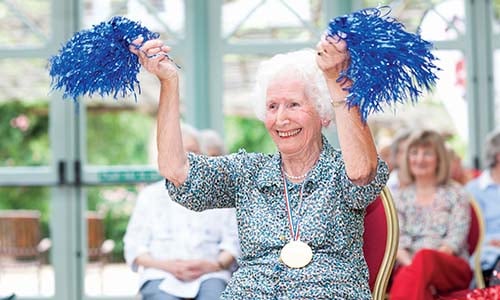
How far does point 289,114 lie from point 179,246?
162 centimetres

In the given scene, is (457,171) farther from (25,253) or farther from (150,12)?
(25,253)

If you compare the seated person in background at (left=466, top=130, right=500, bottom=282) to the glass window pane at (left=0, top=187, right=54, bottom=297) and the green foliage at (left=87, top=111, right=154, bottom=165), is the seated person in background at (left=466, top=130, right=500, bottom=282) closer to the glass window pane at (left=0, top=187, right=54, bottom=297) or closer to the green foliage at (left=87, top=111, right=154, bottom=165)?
the green foliage at (left=87, top=111, right=154, bottom=165)

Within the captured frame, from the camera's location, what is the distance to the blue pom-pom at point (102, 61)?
2.57 metres

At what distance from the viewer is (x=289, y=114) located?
2.70 m

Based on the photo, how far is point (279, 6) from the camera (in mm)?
6230

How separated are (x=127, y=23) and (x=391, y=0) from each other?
158 inches

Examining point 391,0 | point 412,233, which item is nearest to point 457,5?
point 391,0

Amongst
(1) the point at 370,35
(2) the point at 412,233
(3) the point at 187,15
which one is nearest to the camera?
(1) the point at 370,35

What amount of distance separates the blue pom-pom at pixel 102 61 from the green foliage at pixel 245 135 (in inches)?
143

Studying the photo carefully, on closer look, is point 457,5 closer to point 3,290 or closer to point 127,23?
point 3,290

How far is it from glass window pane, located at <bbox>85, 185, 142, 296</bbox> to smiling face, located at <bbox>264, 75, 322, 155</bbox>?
3.57 meters

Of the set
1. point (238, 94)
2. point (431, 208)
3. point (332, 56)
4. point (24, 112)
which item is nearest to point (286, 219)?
point (332, 56)

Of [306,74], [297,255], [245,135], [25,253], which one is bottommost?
[25,253]

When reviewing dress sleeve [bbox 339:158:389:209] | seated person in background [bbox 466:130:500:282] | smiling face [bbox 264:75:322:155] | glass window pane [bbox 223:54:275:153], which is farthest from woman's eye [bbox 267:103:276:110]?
glass window pane [bbox 223:54:275:153]
